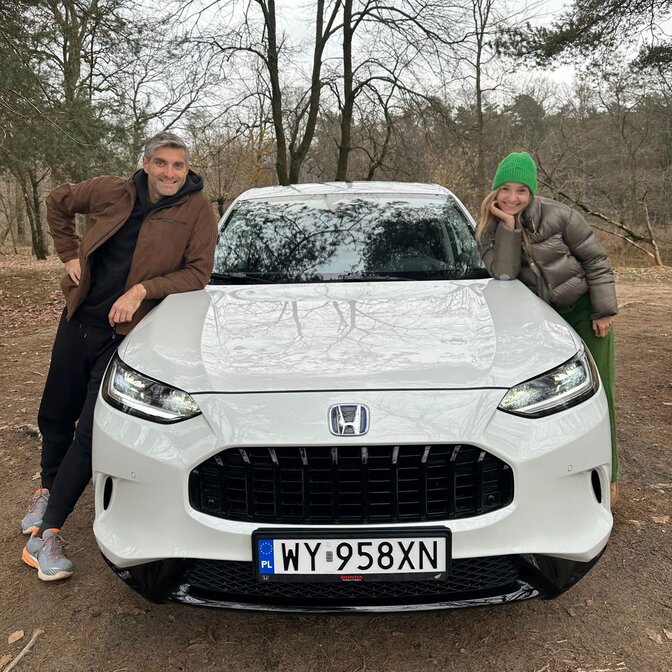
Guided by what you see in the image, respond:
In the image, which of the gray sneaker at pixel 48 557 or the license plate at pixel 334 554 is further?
the gray sneaker at pixel 48 557

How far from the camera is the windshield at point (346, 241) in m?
2.98

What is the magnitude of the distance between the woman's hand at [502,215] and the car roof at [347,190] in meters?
0.76

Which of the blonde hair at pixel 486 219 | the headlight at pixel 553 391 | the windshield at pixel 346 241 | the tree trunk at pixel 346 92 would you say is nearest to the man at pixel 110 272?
the windshield at pixel 346 241

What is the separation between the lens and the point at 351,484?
182cm

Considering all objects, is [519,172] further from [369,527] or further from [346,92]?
[346,92]

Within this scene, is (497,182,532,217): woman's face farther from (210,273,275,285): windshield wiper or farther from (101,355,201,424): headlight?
(101,355,201,424): headlight

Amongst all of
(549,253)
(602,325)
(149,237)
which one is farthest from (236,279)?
(602,325)

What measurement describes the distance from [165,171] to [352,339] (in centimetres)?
125

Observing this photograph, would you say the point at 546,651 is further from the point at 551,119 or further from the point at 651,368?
the point at 551,119

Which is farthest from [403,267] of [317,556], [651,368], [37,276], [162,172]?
[37,276]

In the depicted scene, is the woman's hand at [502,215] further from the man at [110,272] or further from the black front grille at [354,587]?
the black front grille at [354,587]

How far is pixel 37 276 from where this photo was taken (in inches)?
501

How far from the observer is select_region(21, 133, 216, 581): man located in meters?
2.61

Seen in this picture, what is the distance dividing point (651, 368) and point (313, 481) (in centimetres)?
493
